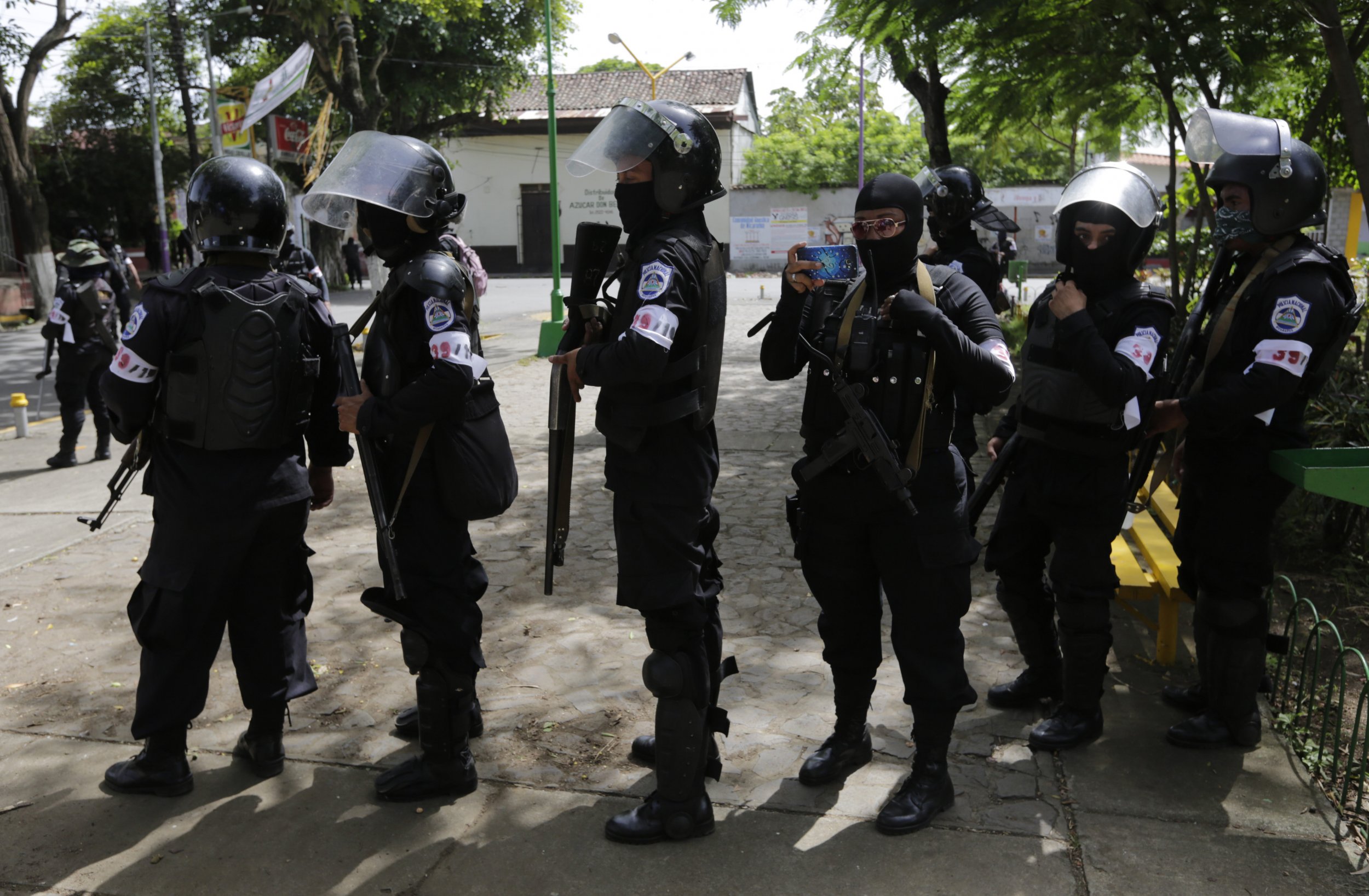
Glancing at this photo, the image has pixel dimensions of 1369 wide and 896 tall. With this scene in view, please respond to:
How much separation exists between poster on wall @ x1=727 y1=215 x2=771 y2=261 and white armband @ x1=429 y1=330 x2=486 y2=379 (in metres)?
32.3

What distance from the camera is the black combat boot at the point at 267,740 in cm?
352

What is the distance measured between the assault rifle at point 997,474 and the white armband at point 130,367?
2579mm

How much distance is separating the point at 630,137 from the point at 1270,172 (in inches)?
80.1

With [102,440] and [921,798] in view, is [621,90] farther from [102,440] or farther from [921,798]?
[921,798]

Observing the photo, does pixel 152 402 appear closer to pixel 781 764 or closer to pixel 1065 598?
pixel 781 764

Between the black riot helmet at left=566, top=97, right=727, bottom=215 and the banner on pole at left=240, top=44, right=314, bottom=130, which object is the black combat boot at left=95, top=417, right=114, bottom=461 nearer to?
the banner on pole at left=240, top=44, right=314, bottom=130

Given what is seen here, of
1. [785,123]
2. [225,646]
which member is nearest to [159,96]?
[785,123]

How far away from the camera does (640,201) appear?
3.19 m

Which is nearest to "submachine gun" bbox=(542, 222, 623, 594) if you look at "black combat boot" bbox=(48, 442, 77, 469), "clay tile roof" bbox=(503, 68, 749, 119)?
"black combat boot" bbox=(48, 442, 77, 469)

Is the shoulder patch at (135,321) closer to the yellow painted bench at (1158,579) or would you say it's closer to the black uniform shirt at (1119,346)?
the black uniform shirt at (1119,346)

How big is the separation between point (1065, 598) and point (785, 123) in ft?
161

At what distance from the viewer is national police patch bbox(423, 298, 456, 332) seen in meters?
3.18

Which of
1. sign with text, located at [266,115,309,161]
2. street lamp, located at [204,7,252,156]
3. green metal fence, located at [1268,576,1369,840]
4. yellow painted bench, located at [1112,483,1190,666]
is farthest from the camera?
sign with text, located at [266,115,309,161]

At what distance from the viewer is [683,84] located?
41.9m
